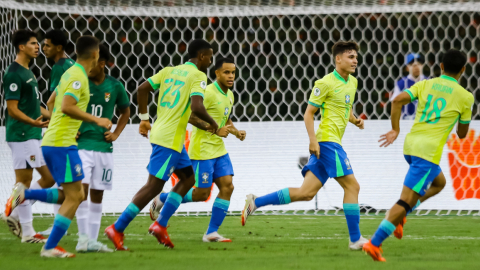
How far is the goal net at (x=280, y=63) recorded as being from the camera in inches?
357

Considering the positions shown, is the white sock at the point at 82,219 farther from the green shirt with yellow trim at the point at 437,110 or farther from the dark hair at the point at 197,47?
the green shirt with yellow trim at the point at 437,110

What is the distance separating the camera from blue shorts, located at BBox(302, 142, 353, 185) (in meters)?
5.70

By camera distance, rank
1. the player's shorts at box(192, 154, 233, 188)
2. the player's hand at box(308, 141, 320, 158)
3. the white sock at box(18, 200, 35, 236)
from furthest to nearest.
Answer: the player's shorts at box(192, 154, 233, 188) < the white sock at box(18, 200, 35, 236) < the player's hand at box(308, 141, 320, 158)

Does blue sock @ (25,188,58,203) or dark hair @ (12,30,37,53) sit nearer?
blue sock @ (25,188,58,203)

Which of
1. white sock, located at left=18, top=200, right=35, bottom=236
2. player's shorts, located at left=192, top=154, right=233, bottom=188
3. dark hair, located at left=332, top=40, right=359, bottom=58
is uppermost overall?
dark hair, located at left=332, top=40, right=359, bottom=58

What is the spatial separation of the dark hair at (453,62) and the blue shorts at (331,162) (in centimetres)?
115

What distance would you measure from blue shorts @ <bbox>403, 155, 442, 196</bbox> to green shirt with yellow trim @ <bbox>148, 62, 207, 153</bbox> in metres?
1.75

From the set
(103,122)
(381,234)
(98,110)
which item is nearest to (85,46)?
(103,122)

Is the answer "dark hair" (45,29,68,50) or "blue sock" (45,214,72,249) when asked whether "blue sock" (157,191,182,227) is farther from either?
"dark hair" (45,29,68,50)

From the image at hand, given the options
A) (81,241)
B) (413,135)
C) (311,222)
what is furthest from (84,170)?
(311,222)

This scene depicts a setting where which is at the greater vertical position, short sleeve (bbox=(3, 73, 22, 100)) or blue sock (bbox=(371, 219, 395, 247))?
Answer: short sleeve (bbox=(3, 73, 22, 100))

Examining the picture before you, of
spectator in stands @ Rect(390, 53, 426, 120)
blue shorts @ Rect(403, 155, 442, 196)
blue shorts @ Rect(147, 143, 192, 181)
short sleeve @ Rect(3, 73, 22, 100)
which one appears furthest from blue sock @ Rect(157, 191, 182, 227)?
spectator in stands @ Rect(390, 53, 426, 120)

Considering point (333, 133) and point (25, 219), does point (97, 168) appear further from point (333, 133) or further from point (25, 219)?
point (333, 133)

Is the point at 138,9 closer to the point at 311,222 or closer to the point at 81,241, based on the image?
the point at 311,222
